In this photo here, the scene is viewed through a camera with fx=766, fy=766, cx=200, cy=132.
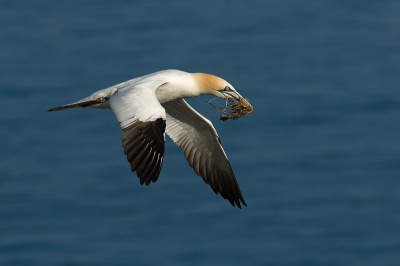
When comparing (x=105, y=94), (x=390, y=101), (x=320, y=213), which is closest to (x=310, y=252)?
(x=320, y=213)

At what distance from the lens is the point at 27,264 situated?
29.6 meters

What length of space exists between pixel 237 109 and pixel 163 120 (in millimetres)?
1940

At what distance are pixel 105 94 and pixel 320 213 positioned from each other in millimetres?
19228

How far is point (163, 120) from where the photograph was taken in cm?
1058

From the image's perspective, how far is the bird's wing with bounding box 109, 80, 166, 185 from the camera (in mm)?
10430

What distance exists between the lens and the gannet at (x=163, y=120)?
10.5 meters

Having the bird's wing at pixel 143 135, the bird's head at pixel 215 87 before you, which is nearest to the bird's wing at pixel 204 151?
the bird's head at pixel 215 87

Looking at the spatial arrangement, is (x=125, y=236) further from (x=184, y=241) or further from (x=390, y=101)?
(x=390, y=101)

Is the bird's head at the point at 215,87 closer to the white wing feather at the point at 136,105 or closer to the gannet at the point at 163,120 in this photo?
the gannet at the point at 163,120

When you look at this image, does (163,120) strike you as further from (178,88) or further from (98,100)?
(98,100)

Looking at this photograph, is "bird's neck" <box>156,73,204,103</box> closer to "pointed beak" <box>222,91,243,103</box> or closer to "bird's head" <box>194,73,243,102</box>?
"bird's head" <box>194,73,243,102</box>

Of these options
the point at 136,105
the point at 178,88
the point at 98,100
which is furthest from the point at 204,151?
the point at 136,105

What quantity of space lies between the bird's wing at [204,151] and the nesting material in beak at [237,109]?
1.20 metres

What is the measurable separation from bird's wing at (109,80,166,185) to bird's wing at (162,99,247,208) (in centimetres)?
265
